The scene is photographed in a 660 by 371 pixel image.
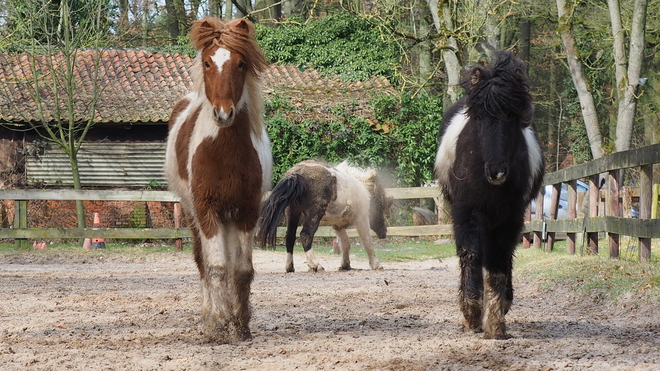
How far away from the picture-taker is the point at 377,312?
748 cm

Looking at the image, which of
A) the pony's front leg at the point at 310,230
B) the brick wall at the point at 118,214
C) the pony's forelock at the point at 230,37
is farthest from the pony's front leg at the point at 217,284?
the brick wall at the point at 118,214

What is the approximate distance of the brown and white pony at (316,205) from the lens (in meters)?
12.2

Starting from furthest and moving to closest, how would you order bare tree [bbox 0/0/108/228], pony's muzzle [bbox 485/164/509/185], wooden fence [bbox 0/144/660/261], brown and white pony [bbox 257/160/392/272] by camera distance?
1. bare tree [bbox 0/0/108/228]
2. brown and white pony [bbox 257/160/392/272]
3. wooden fence [bbox 0/144/660/261]
4. pony's muzzle [bbox 485/164/509/185]

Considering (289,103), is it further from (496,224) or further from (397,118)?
(496,224)

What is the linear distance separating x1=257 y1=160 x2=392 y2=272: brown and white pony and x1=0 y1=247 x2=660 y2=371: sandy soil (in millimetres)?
1629

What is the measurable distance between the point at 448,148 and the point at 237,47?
2.06 m

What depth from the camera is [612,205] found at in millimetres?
10305

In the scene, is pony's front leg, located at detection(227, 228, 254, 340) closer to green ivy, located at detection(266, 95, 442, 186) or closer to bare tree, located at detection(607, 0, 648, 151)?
bare tree, located at detection(607, 0, 648, 151)

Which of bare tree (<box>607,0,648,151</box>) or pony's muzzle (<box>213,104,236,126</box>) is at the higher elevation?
bare tree (<box>607,0,648,151</box>)

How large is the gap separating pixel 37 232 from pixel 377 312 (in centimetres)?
1128

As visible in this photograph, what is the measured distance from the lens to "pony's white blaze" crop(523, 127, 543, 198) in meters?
6.42

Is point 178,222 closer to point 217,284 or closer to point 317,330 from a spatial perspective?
point 317,330

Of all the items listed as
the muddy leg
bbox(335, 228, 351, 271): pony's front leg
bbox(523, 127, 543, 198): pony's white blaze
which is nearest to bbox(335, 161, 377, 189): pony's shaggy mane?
bbox(335, 228, 351, 271): pony's front leg

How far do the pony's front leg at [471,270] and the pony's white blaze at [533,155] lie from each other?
73cm
